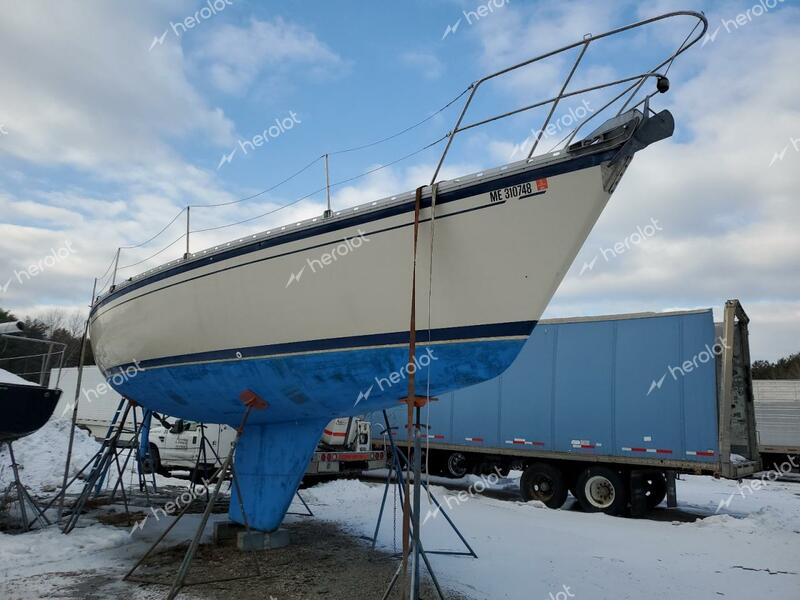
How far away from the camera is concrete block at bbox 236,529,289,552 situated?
5.11 metres

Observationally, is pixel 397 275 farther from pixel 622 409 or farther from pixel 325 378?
pixel 622 409

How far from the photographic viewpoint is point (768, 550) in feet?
19.5

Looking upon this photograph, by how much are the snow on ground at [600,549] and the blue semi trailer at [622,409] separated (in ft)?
1.96

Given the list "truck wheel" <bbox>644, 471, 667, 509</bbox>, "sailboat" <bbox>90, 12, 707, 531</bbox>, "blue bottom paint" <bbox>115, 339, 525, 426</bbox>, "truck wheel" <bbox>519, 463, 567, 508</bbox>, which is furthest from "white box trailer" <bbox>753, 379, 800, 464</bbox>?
"sailboat" <bbox>90, 12, 707, 531</bbox>

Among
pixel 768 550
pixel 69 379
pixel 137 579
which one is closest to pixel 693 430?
pixel 768 550

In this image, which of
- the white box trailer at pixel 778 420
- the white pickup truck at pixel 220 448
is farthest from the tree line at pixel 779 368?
the white pickup truck at pixel 220 448

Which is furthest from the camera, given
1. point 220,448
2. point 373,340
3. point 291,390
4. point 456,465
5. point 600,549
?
point 456,465

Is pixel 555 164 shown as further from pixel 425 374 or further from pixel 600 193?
pixel 425 374

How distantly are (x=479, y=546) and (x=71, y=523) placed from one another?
412 cm

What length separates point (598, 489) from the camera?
8.38 metres

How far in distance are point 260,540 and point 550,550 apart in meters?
2.78

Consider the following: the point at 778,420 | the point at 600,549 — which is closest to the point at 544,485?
the point at 600,549

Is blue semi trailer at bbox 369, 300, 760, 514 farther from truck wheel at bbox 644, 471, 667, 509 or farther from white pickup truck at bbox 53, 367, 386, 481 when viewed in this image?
white pickup truck at bbox 53, 367, 386, 481

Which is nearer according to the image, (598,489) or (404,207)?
(404,207)
